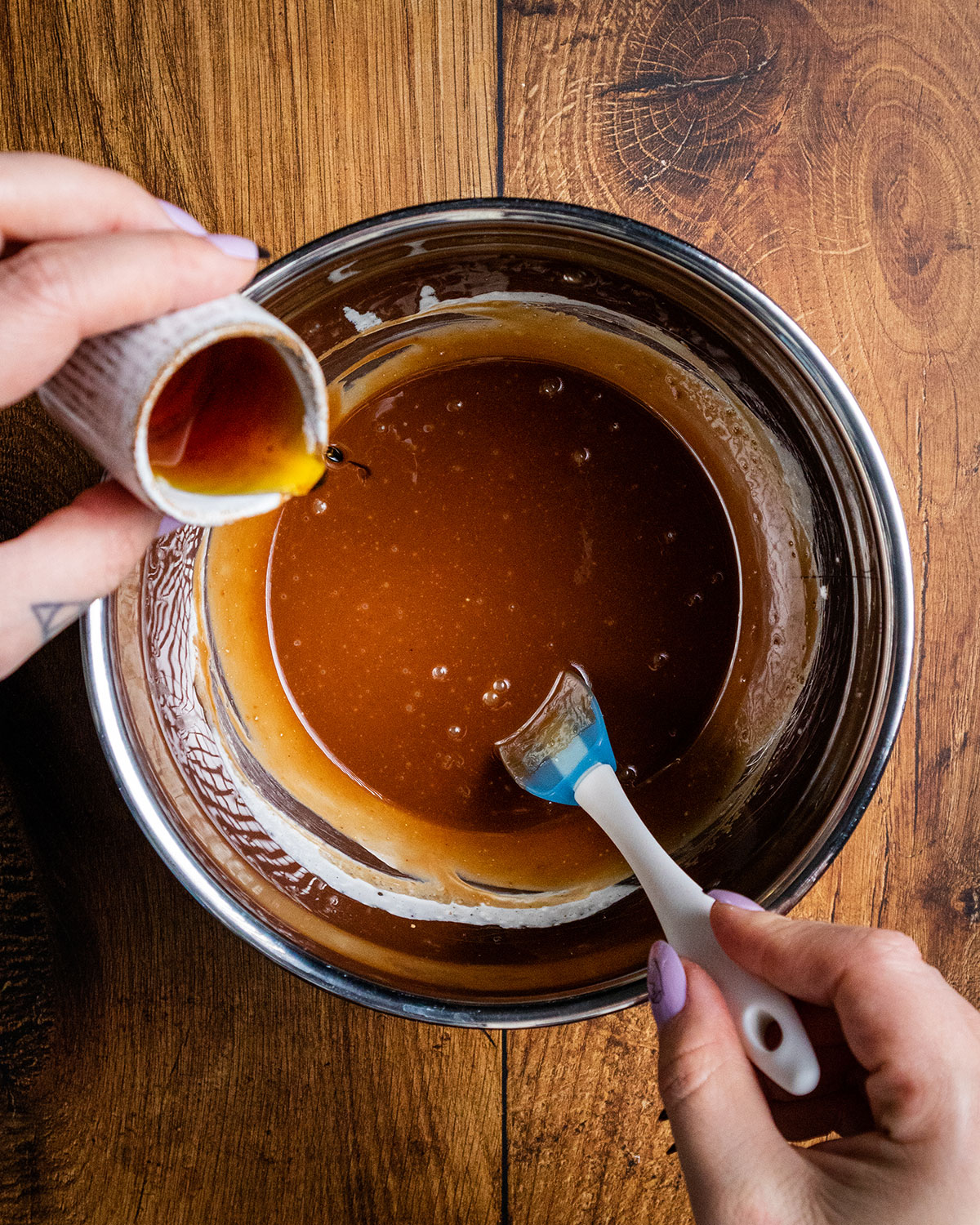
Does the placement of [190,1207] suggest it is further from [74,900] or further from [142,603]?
[142,603]

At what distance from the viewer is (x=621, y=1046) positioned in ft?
2.87

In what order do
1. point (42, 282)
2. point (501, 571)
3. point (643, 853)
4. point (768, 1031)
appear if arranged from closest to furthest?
point (42, 282) < point (768, 1031) < point (643, 853) < point (501, 571)

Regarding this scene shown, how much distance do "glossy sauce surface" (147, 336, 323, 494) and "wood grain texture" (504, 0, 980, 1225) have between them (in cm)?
38

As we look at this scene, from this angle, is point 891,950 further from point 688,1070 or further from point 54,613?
point 54,613

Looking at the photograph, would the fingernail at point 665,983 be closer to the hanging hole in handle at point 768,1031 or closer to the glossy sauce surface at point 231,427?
the hanging hole in handle at point 768,1031

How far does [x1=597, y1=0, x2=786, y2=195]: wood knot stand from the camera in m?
0.86

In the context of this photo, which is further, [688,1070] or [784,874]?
[784,874]

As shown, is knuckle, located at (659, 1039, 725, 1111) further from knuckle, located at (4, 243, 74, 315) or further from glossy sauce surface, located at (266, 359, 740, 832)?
knuckle, located at (4, 243, 74, 315)

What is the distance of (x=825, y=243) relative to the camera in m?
0.88

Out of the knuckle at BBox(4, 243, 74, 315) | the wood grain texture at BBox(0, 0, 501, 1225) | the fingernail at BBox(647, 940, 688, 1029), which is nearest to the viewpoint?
the knuckle at BBox(4, 243, 74, 315)

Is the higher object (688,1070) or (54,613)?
(54,613)

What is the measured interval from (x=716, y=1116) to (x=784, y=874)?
Result: 225 mm

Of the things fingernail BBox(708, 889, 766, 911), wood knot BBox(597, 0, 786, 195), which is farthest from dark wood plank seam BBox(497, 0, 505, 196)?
fingernail BBox(708, 889, 766, 911)

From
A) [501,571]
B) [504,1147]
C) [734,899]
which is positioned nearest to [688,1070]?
[734,899]
